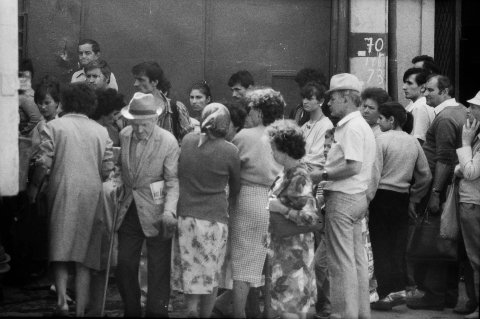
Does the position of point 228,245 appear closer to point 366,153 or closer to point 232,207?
point 232,207

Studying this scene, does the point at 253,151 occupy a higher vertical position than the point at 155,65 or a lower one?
lower

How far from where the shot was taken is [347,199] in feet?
29.0

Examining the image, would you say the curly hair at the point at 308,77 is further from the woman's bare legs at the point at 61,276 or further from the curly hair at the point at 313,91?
the woman's bare legs at the point at 61,276

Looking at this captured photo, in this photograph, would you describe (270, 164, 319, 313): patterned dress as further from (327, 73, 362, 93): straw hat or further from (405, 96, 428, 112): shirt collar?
(405, 96, 428, 112): shirt collar

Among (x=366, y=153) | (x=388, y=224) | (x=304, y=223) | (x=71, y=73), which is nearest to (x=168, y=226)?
(x=304, y=223)

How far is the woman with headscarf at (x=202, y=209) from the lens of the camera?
859cm

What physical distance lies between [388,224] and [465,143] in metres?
1.02

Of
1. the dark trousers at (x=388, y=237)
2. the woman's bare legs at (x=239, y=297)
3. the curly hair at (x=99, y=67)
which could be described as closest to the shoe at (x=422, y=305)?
the dark trousers at (x=388, y=237)

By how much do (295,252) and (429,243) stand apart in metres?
1.81

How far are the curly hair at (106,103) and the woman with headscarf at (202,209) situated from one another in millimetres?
1158

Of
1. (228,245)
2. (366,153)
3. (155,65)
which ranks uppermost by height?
(155,65)

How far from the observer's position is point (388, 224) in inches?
397

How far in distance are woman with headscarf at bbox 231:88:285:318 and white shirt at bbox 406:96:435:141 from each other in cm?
251

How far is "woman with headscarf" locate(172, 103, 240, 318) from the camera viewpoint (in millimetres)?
8586
